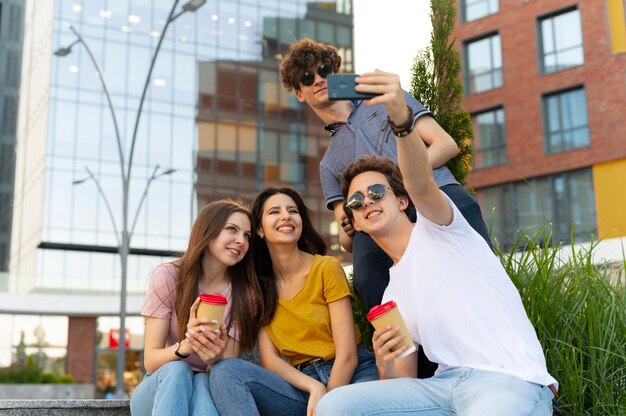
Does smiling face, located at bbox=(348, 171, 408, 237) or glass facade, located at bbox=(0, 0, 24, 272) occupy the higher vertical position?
glass facade, located at bbox=(0, 0, 24, 272)

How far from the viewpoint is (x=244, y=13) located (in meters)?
40.4

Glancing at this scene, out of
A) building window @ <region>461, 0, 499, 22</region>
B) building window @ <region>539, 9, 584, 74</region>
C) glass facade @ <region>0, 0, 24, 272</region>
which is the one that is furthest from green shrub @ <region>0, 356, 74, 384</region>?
building window @ <region>539, 9, 584, 74</region>

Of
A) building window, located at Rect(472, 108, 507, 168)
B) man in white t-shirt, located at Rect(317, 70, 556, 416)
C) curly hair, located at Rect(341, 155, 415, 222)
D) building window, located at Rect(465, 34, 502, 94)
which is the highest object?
building window, located at Rect(465, 34, 502, 94)

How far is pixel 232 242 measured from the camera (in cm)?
424

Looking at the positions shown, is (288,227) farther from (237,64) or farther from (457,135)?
(237,64)

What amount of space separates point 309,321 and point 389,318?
1105 mm

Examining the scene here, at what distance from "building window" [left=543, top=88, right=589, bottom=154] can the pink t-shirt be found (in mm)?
23326

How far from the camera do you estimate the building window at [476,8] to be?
92.9 feet

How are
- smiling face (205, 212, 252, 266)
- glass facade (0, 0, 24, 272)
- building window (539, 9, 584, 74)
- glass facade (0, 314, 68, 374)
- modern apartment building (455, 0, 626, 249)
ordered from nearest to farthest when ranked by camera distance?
smiling face (205, 212, 252, 266) < modern apartment building (455, 0, 626, 249) < building window (539, 9, 584, 74) < glass facade (0, 314, 68, 374) < glass facade (0, 0, 24, 272)

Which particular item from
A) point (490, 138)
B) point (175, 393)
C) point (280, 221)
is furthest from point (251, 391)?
point (490, 138)

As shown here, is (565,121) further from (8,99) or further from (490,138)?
(8,99)

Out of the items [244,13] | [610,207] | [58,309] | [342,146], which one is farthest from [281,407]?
[244,13]

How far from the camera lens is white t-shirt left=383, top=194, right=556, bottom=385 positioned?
2984mm

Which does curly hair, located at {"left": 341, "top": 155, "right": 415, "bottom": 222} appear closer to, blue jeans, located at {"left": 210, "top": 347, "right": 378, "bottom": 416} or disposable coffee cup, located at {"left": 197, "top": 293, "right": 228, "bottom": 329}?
disposable coffee cup, located at {"left": 197, "top": 293, "right": 228, "bottom": 329}
